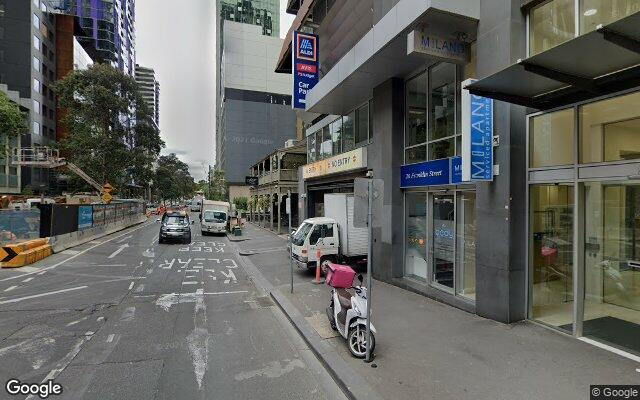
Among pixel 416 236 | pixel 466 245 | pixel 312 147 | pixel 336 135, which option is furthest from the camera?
pixel 312 147

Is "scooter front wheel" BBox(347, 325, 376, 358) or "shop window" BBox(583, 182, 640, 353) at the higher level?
"shop window" BBox(583, 182, 640, 353)

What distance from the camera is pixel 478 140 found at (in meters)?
7.03

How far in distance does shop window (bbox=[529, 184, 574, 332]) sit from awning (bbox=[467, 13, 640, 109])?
1.72 meters

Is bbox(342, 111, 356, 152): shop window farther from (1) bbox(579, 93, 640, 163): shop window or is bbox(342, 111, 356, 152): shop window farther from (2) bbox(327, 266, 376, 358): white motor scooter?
(2) bbox(327, 266, 376, 358): white motor scooter

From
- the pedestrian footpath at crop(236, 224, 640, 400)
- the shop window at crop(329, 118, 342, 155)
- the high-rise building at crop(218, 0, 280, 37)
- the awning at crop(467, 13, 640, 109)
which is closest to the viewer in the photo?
the awning at crop(467, 13, 640, 109)

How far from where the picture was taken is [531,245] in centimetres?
693

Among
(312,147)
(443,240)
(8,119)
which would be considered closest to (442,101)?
(443,240)

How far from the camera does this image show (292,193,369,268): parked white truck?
12227 millimetres

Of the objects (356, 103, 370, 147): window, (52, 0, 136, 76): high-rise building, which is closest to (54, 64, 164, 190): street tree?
(356, 103, 370, 147): window

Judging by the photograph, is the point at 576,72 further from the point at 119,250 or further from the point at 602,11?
the point at 119,250

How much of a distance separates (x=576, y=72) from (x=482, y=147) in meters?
1.97

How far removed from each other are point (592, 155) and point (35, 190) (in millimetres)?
64966

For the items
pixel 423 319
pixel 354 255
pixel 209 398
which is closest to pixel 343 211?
pixel 354 255

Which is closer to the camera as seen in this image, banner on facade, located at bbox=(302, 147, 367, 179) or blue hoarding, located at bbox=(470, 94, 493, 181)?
blue hoarding, located at bbox=(470, 94, 493, 181)
